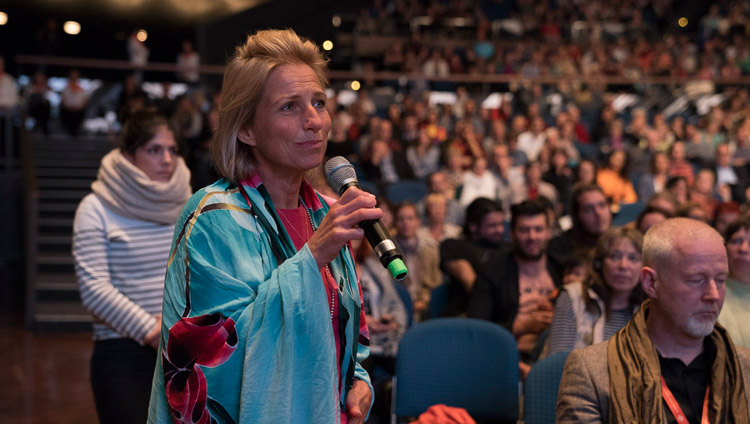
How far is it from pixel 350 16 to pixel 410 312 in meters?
8.72

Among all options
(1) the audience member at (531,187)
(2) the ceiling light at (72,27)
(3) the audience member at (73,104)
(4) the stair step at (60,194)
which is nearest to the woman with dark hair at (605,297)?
(1) the audience member at (531,187)

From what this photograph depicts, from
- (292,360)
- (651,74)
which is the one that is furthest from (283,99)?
(651,74)

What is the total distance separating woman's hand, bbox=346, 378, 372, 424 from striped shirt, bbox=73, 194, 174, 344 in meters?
0.83

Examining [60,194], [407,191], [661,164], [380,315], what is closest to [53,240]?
[60,194]

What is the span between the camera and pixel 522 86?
9.54 metres

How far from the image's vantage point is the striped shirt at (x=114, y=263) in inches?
74.7

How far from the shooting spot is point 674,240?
176 centimetres

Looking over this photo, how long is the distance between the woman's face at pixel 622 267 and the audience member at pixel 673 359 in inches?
31.1

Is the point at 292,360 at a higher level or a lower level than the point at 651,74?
lower

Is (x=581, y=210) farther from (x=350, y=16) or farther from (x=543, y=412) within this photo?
(x=350, y=16)

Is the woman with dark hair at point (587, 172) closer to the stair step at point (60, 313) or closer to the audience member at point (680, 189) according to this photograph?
the audience member at point (680, 189)

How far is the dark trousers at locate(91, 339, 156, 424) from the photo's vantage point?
1.81m

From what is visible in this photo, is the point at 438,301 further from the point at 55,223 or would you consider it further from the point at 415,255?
the point at 55,223

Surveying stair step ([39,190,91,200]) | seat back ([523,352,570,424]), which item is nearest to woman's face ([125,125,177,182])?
seat back ([523,352,570,424])
